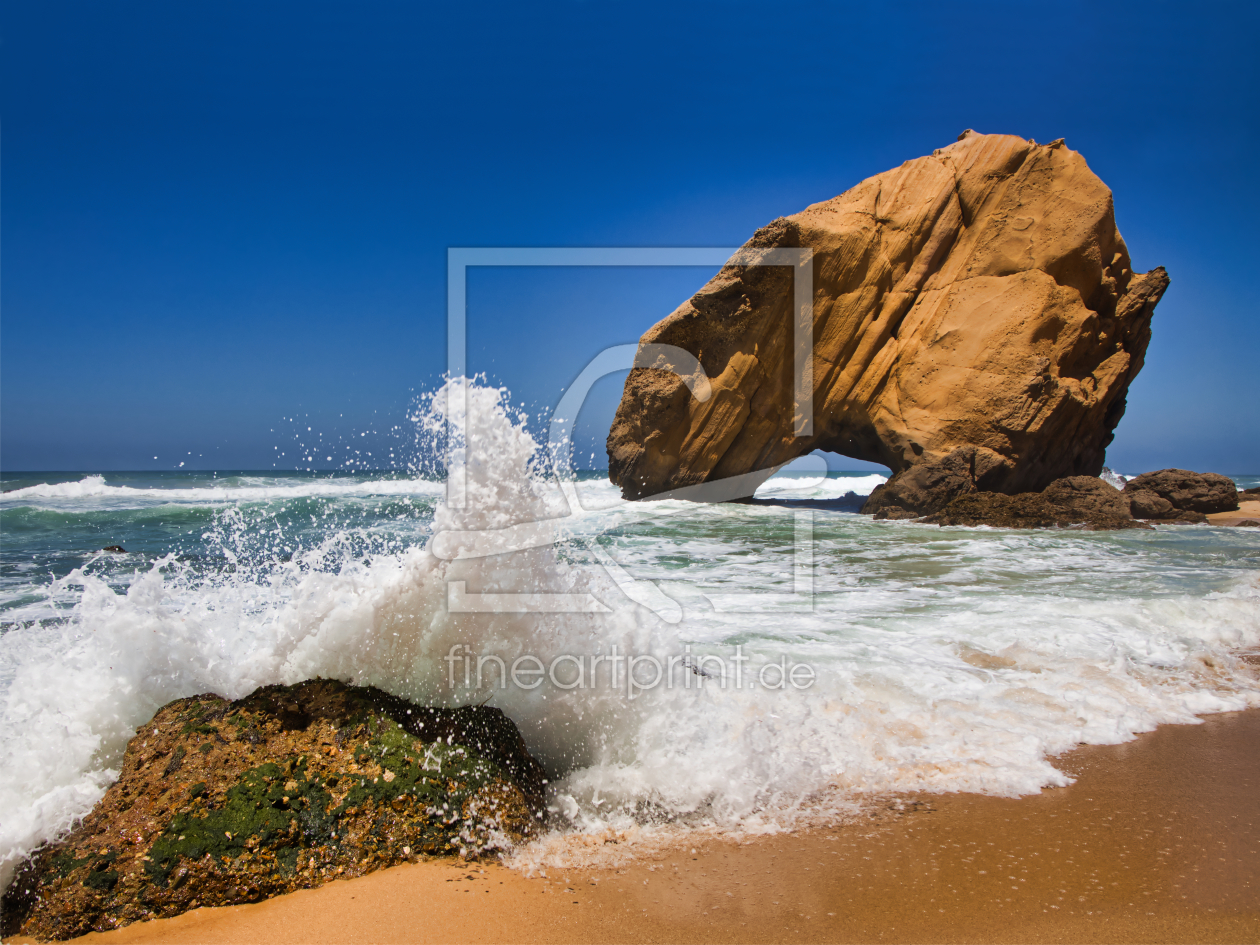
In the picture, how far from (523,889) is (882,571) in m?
6.53

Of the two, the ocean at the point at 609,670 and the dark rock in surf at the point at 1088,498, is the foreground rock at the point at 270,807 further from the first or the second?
the dark rock in surf at the point at 1088,498

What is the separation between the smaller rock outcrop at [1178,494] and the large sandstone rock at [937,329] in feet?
4.41

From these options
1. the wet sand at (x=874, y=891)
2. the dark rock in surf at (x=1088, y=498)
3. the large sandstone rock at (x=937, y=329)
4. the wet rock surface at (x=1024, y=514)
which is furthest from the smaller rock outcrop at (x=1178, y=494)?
the wet sand at (x=874, y=891)

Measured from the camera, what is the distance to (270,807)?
84.7 inches

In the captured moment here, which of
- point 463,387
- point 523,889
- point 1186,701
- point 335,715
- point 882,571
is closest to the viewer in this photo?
point 523,889

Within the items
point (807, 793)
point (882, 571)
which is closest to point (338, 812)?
point (807, 793)

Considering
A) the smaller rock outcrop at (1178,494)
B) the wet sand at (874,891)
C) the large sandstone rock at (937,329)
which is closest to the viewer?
the wet sand at (874,891)

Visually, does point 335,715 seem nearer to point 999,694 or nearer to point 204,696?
point 204,696

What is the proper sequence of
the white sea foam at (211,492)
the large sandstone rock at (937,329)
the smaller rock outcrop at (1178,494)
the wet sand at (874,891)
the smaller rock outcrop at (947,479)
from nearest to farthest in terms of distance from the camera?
1. the wet sand at (874,891)
2. the smaller rock outcrop at (947,479)
3. the large sandstone rock at (937,329)
4. the smaller rock outcrop at (1178,494)
5. the white sea foam at (211,492)

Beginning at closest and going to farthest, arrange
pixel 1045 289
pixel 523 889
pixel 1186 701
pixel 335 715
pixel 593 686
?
pixel 523 889 < pixel 335 715 < pixel 593 686 < pixel 1186 701 < pixel 1045 289

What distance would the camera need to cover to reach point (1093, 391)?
15133mm

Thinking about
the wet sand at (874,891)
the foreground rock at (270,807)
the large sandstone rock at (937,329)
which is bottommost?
the wet sand at (874,891)

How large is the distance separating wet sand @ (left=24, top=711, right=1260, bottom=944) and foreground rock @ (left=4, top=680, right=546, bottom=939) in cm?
8

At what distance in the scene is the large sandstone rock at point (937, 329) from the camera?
557 inches
